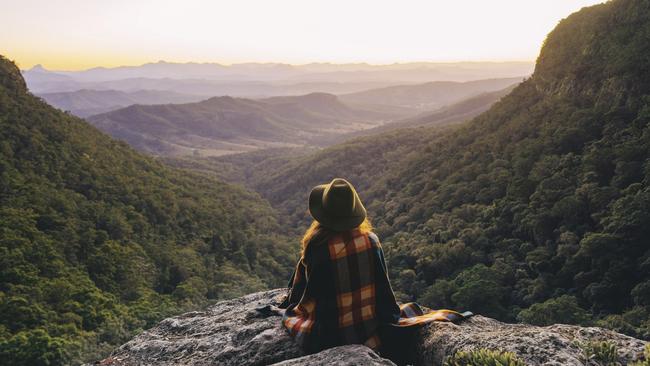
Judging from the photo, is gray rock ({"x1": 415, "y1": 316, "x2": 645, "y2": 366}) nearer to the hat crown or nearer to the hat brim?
the hat brim

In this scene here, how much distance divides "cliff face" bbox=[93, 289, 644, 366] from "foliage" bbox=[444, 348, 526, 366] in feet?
1.10

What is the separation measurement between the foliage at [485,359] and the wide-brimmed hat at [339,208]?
6.04ft

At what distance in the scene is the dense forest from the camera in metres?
29.3

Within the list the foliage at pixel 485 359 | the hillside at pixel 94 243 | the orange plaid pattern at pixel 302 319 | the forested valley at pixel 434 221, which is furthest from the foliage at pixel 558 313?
the hillside at pixel 94 243

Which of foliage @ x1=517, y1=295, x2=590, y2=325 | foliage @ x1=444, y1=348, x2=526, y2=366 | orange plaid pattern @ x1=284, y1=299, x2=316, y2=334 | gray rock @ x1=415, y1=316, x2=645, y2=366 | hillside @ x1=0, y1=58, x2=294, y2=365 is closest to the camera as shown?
foliage @ x1=444, y1=348, x2=526, y2=366

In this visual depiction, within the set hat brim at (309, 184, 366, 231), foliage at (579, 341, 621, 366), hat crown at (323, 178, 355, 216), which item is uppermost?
hat crown at (323, 178, 355, 216)

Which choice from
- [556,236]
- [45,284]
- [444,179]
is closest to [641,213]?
[556,236]

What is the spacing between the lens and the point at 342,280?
571 cm

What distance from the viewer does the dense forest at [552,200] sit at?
96.3ft

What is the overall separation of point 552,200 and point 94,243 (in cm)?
4230

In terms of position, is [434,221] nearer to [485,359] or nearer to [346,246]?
[346,246]

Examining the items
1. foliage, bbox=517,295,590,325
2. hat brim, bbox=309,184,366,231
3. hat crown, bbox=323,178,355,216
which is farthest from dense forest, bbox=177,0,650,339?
hat crown, bbox=323,178,355,216

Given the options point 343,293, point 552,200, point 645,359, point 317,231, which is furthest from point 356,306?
point 552,200

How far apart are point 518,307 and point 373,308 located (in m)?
30.3
